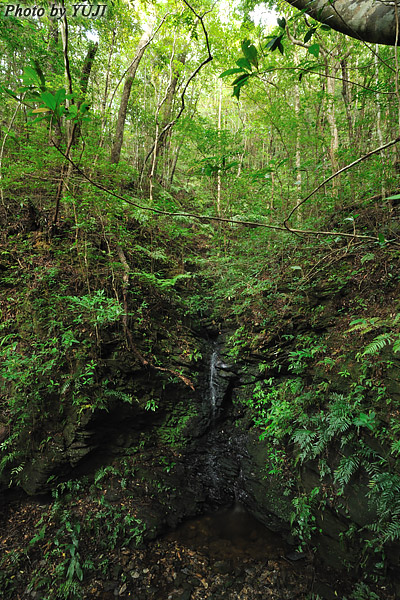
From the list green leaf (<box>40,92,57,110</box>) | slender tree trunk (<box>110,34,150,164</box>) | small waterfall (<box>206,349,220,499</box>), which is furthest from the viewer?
slender tree trunk (<box>110,34,150,164</box>)

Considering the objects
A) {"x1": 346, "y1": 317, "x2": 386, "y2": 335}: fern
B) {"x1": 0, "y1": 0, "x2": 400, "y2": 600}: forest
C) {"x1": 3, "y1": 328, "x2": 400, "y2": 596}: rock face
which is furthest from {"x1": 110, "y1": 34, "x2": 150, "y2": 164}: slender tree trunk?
{"x1": 346, "y1": 317, "x2": 386, "y2": 335}: fern

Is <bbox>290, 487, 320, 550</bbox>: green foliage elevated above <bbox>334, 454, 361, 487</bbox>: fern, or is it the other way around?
<bbox>334, 454, 361, 487</bbox>: fern

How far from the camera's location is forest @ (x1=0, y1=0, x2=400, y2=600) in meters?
3.31

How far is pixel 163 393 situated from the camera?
5.30 meters

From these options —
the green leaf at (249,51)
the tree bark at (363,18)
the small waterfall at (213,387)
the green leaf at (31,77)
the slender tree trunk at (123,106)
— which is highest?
the slender tree trunk at (123,106)

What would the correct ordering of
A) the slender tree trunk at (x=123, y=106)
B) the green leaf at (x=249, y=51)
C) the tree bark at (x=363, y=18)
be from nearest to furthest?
the green leaf at (x=249, y=51) < the tree bark at (x=363, y=18) < the slender tree trunk at (x=123, y=106)

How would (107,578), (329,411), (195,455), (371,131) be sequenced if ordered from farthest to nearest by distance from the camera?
(371,131) → (195,455) → (329,411) → (107,578)

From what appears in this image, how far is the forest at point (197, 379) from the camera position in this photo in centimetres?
331

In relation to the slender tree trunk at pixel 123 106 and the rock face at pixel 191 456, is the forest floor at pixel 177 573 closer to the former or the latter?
the rock face at pixel 191 456

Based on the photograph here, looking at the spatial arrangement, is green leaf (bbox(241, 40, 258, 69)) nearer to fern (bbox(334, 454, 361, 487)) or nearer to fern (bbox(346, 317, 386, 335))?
fern (bbox(346, 317, 386, 335))

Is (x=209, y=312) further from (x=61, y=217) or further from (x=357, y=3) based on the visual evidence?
(x=357, y=3)

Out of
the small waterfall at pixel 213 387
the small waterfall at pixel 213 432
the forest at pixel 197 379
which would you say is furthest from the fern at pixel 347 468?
the small waterfall at pixel 213 387

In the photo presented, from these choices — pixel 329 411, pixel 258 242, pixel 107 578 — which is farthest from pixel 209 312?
pixel 107 578

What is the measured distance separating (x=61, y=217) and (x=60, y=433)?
448 centimetres
